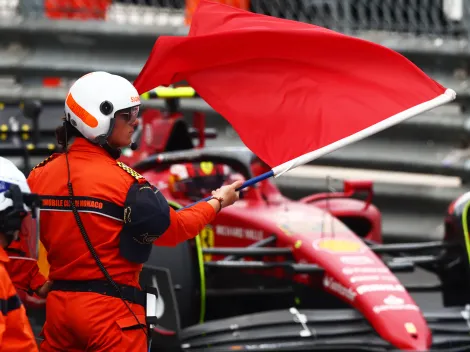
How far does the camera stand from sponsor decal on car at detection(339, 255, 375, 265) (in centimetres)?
672

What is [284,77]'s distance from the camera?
5.23 metres

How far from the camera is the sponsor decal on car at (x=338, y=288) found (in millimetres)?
6427

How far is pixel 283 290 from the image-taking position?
706 cm

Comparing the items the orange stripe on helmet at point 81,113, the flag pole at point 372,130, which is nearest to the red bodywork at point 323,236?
the flag pole at point 372,130

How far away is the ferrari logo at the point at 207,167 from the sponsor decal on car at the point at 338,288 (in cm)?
169

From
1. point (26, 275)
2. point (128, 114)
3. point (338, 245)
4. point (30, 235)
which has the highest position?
point (128, 114)

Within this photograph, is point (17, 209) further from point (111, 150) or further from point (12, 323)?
point (111, 150)

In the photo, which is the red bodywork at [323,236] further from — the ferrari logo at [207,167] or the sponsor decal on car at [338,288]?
the ferrari logo at [207,167]

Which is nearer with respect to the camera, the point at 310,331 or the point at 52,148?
the point at 310,331

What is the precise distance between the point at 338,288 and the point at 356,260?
0.85ft

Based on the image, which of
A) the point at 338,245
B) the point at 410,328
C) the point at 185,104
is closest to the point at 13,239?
the point at 410,328

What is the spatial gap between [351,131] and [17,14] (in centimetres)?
558

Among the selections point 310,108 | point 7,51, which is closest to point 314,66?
point 310,108

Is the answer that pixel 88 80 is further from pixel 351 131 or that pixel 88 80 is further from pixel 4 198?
pixel 351 131
